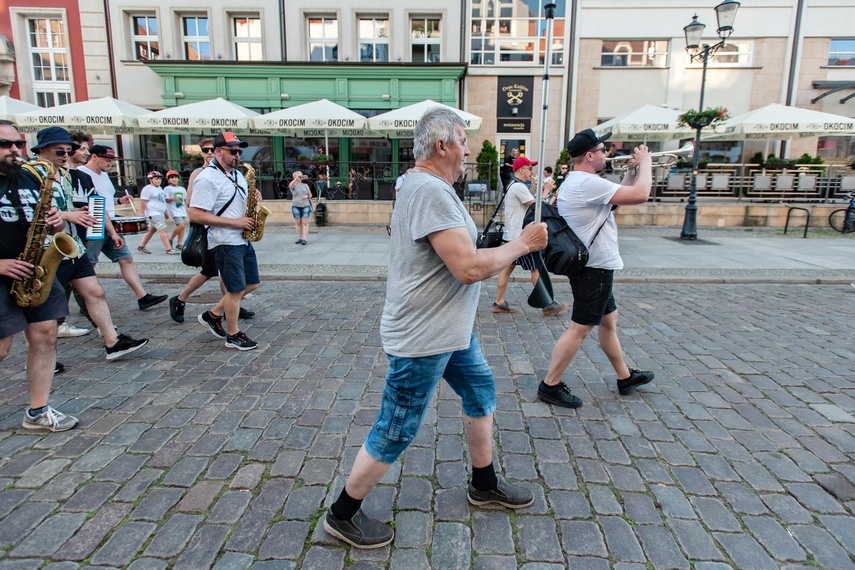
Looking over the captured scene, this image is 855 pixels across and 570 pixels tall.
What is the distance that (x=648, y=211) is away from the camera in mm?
15289

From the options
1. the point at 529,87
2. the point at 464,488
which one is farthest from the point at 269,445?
the point at 529,87

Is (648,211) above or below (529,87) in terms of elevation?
below

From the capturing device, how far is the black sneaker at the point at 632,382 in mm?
3924

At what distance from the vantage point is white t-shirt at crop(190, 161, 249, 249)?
15.0 feet

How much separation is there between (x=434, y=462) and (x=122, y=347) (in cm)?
320

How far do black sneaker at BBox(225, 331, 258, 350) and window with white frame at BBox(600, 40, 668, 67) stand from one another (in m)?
20.0

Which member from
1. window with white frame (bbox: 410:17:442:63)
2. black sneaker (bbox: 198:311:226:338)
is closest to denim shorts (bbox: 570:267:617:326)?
black sneaker (bbox: 198:311:226:338)

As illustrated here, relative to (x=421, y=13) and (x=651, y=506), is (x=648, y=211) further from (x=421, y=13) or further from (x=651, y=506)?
→ (x=651, y=506)

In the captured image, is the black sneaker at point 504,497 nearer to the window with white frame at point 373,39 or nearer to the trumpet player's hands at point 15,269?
the trumpet player's hands at point 15,269

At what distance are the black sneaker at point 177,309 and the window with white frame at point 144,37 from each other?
746 inches

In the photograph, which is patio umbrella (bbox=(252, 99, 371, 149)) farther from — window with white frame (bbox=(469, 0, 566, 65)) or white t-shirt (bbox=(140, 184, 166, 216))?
window with white frame (bbox=(469, 0, 566, 65))

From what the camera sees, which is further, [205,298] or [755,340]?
[205,298]

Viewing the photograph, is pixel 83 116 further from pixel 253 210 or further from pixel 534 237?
pixel 534 237

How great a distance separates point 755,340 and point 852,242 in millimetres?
9852
